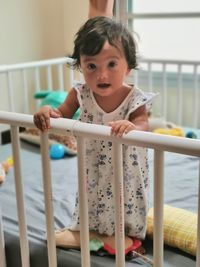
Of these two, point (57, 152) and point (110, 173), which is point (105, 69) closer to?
point (110, 173)

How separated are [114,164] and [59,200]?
1.89 ft

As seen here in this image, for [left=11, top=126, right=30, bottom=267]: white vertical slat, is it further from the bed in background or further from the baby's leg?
the baby's leg

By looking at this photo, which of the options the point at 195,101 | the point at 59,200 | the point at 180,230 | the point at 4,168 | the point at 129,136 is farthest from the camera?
the point at 195,101

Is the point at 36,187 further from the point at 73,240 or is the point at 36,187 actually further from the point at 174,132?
the point at 174,132

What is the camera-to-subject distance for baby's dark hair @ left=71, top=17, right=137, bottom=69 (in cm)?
85

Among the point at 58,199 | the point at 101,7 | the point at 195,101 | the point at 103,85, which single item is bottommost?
the point at 58,199

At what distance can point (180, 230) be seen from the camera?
3.38ft

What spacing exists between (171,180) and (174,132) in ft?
1.09

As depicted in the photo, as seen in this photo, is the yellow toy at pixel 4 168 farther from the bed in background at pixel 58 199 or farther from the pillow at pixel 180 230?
the pillow at pixel 180 230

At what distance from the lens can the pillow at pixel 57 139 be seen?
1.72 metres

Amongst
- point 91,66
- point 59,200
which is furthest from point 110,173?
point 59,200

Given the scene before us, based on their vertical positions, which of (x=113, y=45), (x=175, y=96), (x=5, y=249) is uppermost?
(x=113, y=45)

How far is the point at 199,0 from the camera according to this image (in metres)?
2.04

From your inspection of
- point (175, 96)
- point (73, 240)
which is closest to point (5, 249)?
point (73, 240)
